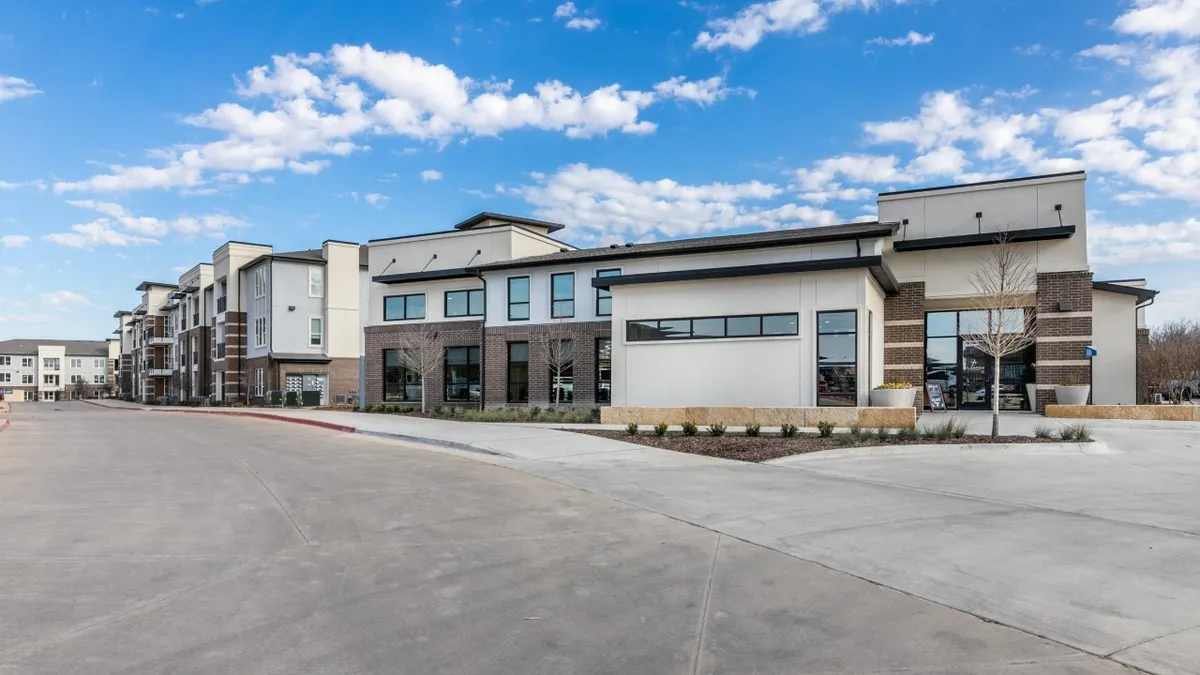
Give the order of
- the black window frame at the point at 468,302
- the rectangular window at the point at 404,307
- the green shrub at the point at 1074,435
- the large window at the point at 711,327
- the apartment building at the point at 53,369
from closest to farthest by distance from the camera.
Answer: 1. the green shrub at the point at 1074,435
2. the large window at the point at 711,327
3. the black window frame at the point at 468,302
4. the rectangular window at the point at 404,307
5. the apartment building at the point at 53,369

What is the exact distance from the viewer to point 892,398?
68.6 feet

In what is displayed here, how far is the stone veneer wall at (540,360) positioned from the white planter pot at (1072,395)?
15235 mm

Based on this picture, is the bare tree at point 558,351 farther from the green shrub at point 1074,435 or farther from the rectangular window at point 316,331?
the rectangular window at point 316,331

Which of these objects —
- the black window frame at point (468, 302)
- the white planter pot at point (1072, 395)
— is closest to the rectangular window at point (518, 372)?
the black window frame at point (468, 302)

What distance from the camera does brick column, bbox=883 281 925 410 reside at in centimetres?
2628

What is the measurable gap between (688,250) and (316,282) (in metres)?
33.1

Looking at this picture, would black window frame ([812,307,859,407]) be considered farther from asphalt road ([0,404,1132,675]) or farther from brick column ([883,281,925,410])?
asphalt road ([0,404,1132,675])

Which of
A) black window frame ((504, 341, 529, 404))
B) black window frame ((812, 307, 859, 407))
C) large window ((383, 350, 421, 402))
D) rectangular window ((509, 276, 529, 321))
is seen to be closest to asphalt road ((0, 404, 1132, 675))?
black window frame ((812, 307, 859, 407))

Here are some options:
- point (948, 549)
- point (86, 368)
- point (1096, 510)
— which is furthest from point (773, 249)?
point (86, 368)

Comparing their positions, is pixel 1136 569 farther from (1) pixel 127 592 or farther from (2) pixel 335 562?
(1) pixel 127 592

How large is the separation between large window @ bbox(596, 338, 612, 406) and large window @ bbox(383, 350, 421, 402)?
10.1 meters

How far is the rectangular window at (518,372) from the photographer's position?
103ft

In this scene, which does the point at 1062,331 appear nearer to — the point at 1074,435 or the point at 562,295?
the point at 1074,435

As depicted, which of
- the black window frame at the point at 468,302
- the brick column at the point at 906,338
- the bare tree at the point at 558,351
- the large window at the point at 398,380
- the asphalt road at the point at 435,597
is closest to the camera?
the asphalt road at the point at 435,597
